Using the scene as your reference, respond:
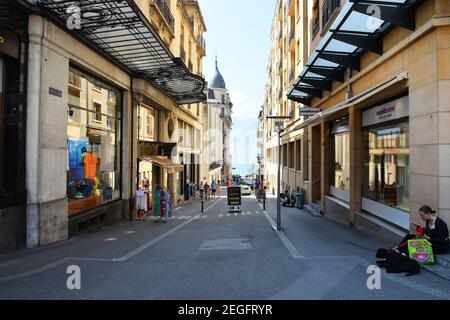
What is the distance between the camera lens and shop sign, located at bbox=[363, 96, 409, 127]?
354 inches

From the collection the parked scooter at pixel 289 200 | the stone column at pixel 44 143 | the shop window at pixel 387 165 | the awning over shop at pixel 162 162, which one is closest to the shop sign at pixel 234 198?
the awning over shop at pixel 162 162

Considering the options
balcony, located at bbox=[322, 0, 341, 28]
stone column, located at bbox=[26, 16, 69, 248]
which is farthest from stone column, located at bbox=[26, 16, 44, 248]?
balcony, located at bbox=[322, 0, 341, 28]

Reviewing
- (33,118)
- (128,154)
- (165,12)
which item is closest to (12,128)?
(33,118)

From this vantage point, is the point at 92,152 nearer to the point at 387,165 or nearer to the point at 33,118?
the point at 33,118

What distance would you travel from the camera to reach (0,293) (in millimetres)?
5133

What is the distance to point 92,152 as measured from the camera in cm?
1270

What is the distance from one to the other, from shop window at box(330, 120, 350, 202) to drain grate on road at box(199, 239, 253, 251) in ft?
22.3

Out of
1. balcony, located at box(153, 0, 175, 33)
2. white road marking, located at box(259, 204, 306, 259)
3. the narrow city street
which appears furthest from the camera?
balcony, located at box(153, 0, 175, 33)

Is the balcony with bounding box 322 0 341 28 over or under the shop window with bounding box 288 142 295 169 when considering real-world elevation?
over

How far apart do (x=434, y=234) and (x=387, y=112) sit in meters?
4.71

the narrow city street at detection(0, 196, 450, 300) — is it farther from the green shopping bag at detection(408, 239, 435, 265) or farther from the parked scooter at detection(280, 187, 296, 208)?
the parked scooter at detection(280, 187, 296, 208)

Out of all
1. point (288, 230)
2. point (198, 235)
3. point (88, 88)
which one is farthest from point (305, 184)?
point (88, 88)
